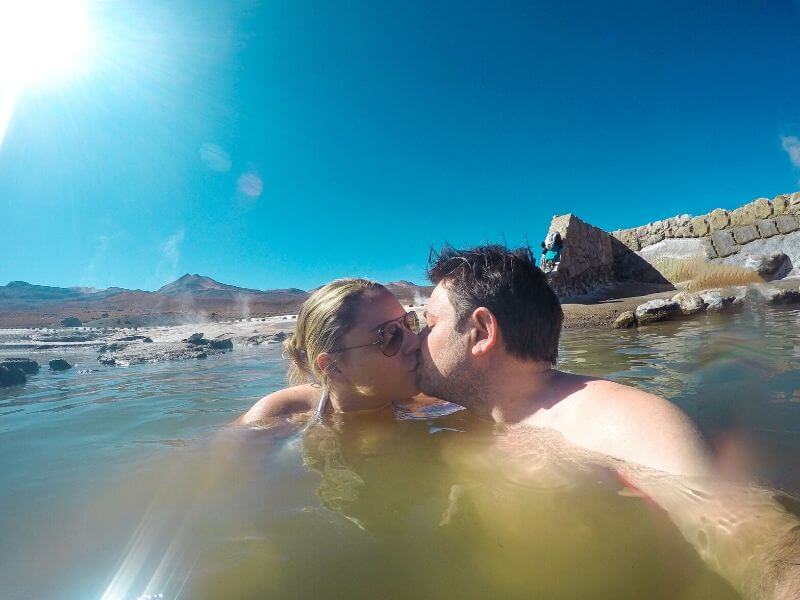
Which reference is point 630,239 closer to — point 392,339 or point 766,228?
point 766,228

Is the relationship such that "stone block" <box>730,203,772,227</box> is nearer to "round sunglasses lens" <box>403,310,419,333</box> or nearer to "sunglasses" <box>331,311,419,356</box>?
"round sunglasses lens" <box>403,310,419,333</box>

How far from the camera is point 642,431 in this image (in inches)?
62.4

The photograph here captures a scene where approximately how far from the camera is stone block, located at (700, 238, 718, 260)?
43.7 feet

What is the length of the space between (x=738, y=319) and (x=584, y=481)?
6.88 m

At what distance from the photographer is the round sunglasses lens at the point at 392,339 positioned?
105 inches

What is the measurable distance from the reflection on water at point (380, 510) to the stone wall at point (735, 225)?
12543 mm

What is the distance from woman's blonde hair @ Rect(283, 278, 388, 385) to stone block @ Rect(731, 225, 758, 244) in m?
14.3

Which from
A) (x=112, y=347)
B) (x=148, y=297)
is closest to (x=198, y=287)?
(x=148, y=297)

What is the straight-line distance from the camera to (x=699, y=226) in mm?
13969

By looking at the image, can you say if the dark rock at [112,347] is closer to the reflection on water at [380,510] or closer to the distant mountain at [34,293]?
the reflection on water at [380,510]

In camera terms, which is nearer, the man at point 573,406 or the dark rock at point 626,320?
the man at point 573,406

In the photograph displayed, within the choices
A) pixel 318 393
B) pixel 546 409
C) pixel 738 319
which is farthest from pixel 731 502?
pixel 738 319

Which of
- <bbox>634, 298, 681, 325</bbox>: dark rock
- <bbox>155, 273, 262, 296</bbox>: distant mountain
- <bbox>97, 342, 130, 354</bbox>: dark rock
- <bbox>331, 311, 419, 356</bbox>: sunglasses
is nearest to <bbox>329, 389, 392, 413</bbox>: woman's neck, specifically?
<bbox>331, 311, 419, 356</bbox>: sunglasses

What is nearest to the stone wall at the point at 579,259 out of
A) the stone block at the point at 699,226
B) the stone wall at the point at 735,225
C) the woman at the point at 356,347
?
the stone wall at the point at 735,225
